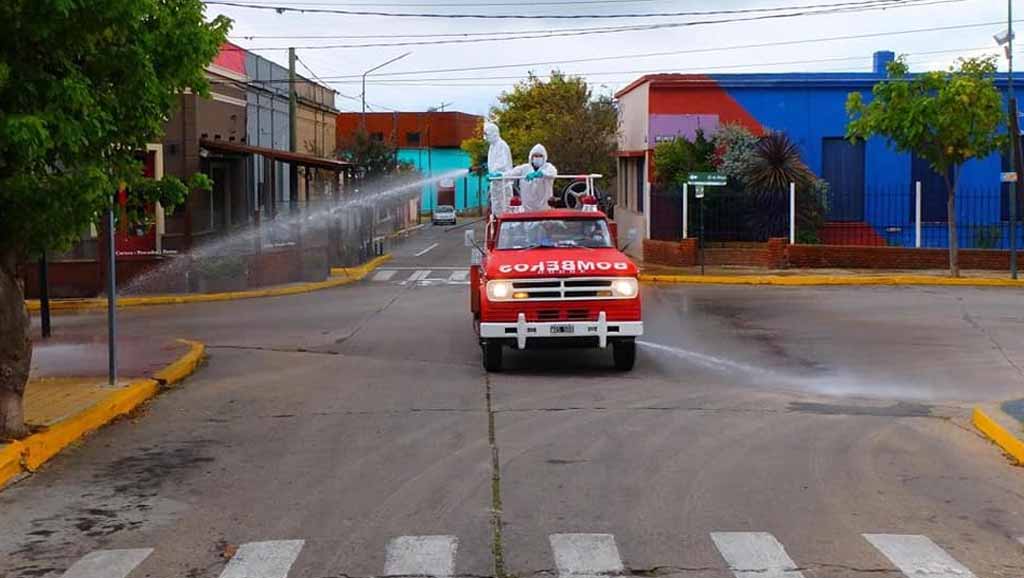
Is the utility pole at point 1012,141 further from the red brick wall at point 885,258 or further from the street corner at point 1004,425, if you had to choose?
the street corner at point 1004,425

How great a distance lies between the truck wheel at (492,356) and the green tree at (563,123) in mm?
36366

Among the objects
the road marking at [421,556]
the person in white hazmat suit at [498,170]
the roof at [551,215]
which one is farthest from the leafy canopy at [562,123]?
the road marking at [421,556]

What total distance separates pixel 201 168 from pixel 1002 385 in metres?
25.8

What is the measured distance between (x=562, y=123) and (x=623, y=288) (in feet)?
137

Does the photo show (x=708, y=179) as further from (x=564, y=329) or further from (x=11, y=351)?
(x=11, y=351)

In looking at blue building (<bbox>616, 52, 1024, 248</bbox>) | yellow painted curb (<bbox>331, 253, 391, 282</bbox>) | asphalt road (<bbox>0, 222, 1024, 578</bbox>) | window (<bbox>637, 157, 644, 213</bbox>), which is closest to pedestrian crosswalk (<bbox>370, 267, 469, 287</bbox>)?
yellow painted curb (<bbox>331, 253, 391, 282</bbox>)

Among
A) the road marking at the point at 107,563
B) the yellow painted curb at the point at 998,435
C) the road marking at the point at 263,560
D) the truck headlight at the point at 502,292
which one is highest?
the truck headlight at the point at 502,292

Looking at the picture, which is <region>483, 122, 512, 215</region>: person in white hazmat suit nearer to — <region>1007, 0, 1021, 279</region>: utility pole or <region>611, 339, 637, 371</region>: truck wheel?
<region>611, 339, 637, 371</region>: truck wheel

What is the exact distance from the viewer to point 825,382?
14.8 m

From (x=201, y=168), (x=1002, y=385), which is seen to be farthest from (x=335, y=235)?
(x=1002, y=385)

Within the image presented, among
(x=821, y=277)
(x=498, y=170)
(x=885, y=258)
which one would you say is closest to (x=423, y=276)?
(x=821, y=277)

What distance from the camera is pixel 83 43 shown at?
33.0ft

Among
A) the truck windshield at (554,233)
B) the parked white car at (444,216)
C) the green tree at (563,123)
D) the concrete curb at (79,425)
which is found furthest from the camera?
the parked white car at (444,216)

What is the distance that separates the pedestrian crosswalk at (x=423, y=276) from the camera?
3164 centimetres
